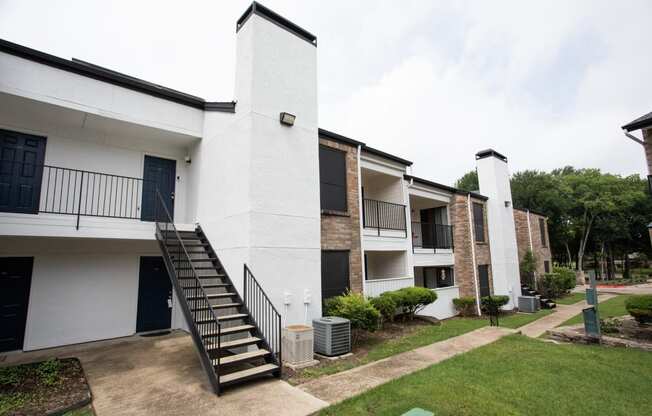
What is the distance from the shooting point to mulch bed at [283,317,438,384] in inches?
225

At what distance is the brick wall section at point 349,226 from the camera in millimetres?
8789

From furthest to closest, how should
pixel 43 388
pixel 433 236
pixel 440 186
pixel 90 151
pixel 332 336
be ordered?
pixel 433 236
pixel 440 186
pixel 90 151
pixel 332 336
pixel 43 388

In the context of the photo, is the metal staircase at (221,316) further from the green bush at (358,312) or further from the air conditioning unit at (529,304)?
the air conditioning unit at (529,304)

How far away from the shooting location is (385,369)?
5.91 m

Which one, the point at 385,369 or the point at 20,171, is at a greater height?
the point at 20,171

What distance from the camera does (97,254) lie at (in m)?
8.32

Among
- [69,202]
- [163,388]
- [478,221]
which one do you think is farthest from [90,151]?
[478,221]

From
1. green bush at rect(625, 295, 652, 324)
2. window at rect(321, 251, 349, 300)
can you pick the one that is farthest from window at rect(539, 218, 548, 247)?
window at rect(321, 251, 349, 300)

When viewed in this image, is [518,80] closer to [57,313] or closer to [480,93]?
[480,93]

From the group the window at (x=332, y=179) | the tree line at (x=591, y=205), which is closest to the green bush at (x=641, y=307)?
the window at (x=332, y=179)

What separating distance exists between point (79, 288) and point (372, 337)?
26.1 feet

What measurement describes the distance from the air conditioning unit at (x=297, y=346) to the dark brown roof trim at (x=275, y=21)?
293 inches


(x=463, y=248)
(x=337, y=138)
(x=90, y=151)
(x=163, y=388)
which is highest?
(x=337, y=138)

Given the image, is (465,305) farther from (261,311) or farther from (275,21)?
(275,21)
